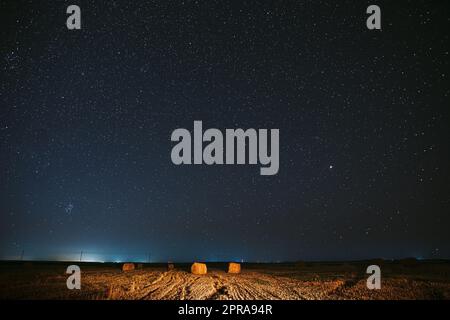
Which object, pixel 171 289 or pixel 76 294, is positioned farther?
pixel 171 289

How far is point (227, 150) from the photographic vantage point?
67.8ft

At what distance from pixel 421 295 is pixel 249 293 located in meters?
6.97

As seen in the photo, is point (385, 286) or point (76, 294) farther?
point (385, 286)

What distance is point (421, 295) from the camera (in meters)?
13.7

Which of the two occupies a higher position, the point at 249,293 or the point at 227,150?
the point at 227,150
